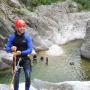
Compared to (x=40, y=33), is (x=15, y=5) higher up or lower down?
higher up

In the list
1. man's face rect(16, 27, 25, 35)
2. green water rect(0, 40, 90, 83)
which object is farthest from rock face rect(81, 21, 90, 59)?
man's face rect(16, 27, 25, 35)

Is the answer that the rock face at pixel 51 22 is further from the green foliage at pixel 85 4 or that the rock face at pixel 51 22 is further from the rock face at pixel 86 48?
the rock face at pixel 86 48

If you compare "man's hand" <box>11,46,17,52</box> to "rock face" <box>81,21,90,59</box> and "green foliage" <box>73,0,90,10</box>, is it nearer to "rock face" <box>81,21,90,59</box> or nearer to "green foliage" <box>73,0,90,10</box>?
"rock face" <box>81,21,90,59</box>

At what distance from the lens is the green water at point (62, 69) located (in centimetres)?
1871

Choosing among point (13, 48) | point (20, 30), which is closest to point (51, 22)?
point (20, 30)

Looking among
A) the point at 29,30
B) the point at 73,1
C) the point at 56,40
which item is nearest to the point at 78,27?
the point at 56,40

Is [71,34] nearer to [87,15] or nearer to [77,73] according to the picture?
[87,15]

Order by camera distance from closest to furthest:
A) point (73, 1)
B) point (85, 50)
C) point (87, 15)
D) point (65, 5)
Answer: point (85, 50) < point (87, 15) < point (65, 5) < point (73, 1)

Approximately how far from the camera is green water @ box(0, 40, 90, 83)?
18709 mm

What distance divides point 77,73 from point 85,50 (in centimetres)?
394

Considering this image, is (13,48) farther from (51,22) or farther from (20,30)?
(51,22)

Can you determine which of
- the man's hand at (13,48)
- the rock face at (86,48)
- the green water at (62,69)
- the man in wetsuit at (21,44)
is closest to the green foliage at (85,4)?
the green water at (62,69)

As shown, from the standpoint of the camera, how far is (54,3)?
3516 centimetres

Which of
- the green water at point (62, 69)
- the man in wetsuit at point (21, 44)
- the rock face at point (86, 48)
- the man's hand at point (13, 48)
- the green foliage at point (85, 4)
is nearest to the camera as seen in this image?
the man's hand at point (13, 48)
